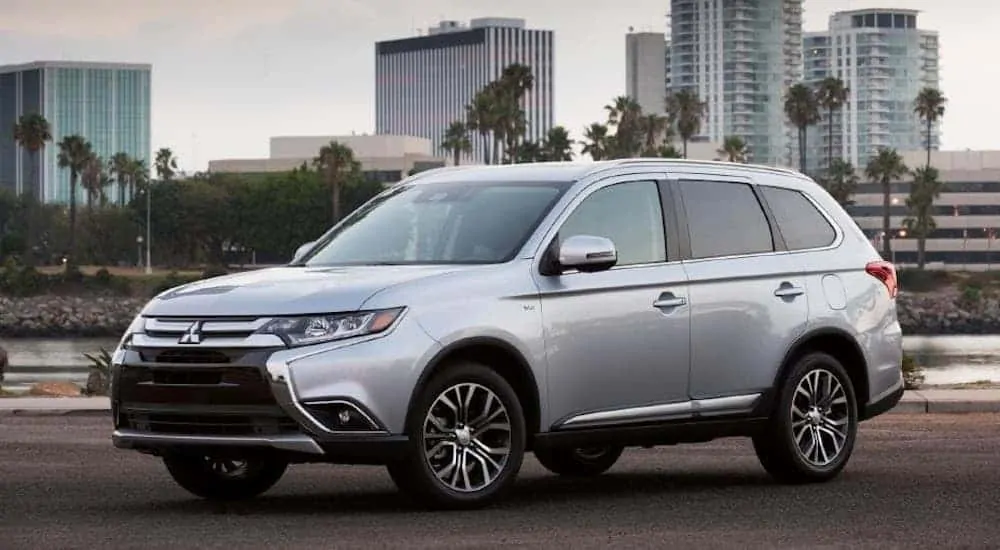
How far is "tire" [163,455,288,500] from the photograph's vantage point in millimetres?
11586

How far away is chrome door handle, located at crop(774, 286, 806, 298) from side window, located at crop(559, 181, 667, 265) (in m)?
0.90

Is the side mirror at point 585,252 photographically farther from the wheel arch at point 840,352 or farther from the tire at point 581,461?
the tire at point 581,461

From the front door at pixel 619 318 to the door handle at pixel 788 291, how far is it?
0.82 meters

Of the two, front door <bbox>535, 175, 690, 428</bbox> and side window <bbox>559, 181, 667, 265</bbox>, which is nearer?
front door <bbox>535, 175, 690, 428</bbox>

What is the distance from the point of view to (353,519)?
10.6 metres

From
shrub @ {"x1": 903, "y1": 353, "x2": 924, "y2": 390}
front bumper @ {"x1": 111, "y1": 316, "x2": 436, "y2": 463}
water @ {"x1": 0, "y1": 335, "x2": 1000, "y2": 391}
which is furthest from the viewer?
water @ {"x1": 0, "y1": 335, "x2": 1000, "y2": 391}

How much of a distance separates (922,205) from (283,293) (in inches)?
7059

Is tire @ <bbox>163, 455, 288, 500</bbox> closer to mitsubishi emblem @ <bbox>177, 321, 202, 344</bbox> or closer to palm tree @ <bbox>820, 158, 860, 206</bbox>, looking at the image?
mitsubishi emblem @ <bbox>177, 321, 202, 344</bbox>

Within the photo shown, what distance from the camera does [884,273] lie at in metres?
13.4

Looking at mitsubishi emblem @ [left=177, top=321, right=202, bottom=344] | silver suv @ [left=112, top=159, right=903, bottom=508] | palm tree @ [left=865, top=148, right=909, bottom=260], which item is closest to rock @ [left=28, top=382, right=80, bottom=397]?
silver suv @ [left=112, top=159, right=903, bottom=508]

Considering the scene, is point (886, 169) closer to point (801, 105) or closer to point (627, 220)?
point (801, 105)

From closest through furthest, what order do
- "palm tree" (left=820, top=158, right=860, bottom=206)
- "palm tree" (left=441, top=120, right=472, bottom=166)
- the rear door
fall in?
the rear door < "palm tree" (left=441, top=120, right=472, bottom=166) < "palm tree" (left=820, top=158, right=860, bottom=206)

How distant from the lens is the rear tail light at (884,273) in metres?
13.3

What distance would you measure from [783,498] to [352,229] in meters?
2.80
